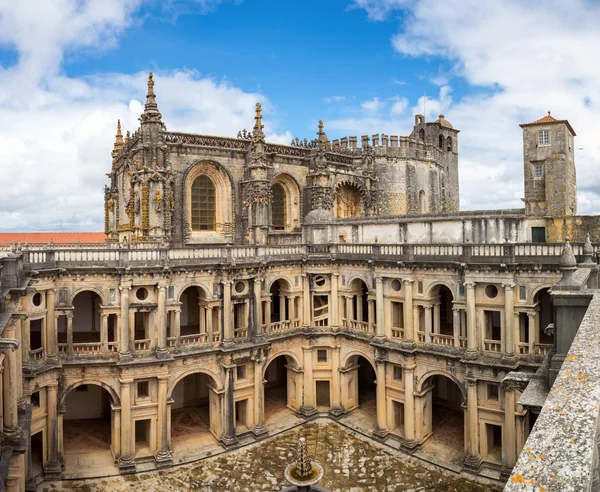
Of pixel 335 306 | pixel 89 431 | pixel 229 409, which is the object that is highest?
pixel 335 306

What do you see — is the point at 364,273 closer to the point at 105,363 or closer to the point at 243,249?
the point at 243,249

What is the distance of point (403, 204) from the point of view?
49719 millimetres

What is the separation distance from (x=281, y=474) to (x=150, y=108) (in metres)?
25.3

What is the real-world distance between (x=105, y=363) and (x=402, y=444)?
18.4 metres

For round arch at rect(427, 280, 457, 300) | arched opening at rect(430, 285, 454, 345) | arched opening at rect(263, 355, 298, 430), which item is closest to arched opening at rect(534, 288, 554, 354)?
round arch at rect(427, 280, 457, 300)

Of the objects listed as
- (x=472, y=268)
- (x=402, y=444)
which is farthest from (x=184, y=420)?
(x=472, y=268)

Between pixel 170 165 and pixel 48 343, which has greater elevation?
pixel 170 165

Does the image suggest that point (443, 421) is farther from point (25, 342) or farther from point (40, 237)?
point (40, 237)

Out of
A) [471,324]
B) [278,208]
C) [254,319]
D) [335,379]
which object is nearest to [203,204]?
[278,208]

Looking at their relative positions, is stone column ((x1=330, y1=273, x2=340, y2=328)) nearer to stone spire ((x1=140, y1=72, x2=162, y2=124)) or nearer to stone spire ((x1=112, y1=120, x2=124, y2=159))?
stone spire ((x1=140, y1=72, x2=162, y2=124))

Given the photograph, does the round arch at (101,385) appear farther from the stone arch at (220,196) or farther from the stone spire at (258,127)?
the stone spire at (258,127)

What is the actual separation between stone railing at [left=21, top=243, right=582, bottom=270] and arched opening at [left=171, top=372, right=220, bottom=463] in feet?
27.1

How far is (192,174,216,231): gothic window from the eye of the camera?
123 ft

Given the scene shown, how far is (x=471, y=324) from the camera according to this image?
27.7m
